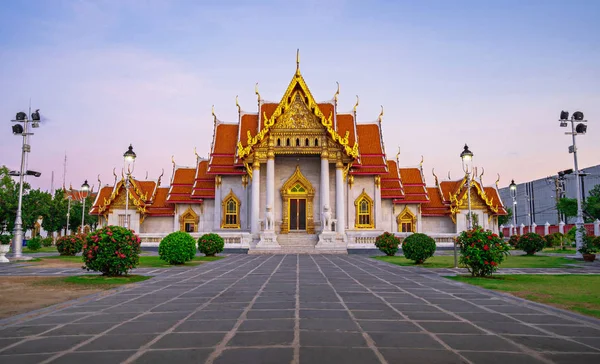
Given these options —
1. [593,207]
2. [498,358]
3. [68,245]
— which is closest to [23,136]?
[68,245]

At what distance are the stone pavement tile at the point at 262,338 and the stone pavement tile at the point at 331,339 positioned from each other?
18 centimetres

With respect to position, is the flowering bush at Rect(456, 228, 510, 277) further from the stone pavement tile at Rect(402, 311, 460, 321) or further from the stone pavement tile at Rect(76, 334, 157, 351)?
the stone pavement tile at Rect(76, 334, 157, 351)

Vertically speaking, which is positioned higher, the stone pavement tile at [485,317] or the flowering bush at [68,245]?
the flowering bush at [68,245]

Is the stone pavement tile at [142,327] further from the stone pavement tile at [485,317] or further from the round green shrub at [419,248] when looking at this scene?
the round green shrub at [419,248]

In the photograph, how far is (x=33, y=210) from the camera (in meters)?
39.2

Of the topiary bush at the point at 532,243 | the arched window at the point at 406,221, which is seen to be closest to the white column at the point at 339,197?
the arched window at the point at 406,221

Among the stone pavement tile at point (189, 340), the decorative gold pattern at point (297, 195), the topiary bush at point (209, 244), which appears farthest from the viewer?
the decorative gold pattern at point (297, 195)

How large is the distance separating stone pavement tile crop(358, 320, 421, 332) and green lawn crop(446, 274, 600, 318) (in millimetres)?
3382

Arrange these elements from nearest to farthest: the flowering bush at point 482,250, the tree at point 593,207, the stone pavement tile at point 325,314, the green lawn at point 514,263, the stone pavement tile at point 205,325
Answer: the stone pavement tile at point 205,325
the stone pavement tile at point 325,314
the flowering bush at point 482,250
the green lawn at point 514,263
the tree at point 593,207

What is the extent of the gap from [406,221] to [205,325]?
35.5m

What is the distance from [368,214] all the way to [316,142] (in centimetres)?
770

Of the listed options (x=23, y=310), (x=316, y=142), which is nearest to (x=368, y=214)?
(x=316, y=142)

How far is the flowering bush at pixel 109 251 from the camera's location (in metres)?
13.8

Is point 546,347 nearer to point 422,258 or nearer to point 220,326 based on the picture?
point 220,326
